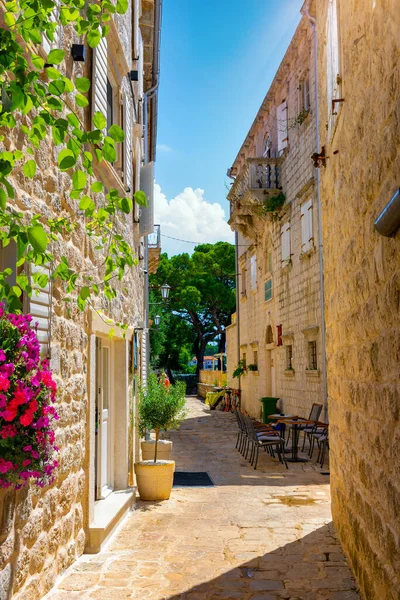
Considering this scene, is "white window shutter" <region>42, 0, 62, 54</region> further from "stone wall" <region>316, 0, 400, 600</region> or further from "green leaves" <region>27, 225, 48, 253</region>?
"green leaves" <region>27, 225, 48, 253</region>

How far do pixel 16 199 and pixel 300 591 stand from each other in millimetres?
3323

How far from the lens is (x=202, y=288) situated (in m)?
37.9

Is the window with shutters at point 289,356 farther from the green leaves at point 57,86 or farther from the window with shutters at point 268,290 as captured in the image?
the green leaves at point 57,86

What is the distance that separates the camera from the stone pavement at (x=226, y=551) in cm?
430

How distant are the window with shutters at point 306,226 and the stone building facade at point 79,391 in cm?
618

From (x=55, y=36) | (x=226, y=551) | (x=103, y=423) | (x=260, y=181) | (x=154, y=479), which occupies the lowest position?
(x=226, y=551)

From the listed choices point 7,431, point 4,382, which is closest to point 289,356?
point 7,431

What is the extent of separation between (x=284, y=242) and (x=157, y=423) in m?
9.27

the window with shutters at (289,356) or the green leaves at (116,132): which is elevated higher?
the green leaves at (116,132)

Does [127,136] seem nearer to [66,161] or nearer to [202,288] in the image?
[66,161]

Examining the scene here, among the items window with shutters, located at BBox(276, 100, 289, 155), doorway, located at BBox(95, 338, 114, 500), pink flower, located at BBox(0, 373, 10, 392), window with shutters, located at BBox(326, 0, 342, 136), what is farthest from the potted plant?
window with shutters, located at BBox(276, 100, 289, 155)

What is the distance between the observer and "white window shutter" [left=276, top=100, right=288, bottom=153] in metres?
16.3

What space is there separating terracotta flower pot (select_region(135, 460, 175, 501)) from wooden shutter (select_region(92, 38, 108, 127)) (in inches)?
165

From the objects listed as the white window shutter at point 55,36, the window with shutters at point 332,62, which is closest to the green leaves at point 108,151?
the white window shutter at point 55,36
